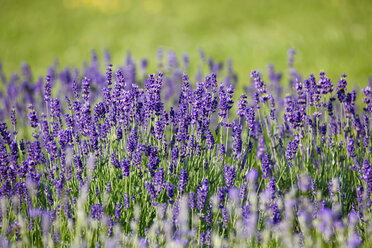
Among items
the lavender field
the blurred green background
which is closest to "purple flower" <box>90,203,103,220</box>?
the lavender field

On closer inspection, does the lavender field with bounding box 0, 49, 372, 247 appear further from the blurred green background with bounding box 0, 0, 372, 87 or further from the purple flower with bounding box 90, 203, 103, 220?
the blurred green background with bounding box 0, 0, 372, 87

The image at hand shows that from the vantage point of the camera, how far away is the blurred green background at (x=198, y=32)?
805cm

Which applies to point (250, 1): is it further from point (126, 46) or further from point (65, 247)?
point (65, 247)

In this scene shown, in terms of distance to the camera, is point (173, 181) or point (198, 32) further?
point (198, 32)

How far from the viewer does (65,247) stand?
2541 mm

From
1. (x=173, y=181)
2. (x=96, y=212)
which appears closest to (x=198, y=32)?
(x=173, y=181)

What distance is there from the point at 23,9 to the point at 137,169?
38.1ft

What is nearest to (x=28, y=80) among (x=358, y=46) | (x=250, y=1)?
(x=358, y=46)

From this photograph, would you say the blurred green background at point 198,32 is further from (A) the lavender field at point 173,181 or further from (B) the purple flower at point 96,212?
(B) the purple flower at point 96,212

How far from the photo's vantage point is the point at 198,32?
10117mm

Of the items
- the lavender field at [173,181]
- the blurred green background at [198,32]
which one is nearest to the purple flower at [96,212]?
the lavender field at [173,181]

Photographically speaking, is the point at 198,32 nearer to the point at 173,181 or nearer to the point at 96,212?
the point at 173,181

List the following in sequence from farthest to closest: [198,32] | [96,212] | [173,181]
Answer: [198,32] < [173,181] < [96,212]

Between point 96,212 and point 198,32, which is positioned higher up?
point 198,32
